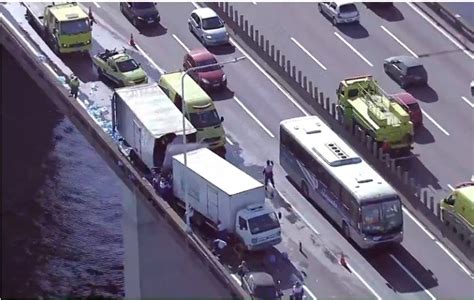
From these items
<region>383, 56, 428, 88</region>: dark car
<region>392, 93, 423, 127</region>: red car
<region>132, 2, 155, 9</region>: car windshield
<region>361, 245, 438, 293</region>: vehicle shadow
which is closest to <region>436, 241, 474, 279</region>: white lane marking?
<region>361, 245, 438, 293</region>: vehicle shadow

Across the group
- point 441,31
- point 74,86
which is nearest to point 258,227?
point 74,86

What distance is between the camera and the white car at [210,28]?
9225cm

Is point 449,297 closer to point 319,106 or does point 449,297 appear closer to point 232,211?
point 232,211

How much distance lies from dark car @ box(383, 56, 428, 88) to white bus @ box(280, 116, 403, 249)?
10.5 meters

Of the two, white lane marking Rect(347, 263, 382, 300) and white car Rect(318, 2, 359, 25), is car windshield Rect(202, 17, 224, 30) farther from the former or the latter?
white lane marking Rect(347, 263, 382, 300)

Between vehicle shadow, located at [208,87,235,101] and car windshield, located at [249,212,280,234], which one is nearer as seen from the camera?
car windshield, located at [249,212,280,234]

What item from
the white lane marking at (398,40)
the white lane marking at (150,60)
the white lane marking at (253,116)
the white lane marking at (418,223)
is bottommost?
the white lane marking at (150,60)

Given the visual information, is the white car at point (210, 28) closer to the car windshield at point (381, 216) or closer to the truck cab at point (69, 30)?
the truck cab at point (69, 30)

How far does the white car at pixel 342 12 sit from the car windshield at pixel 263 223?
25.7 metres

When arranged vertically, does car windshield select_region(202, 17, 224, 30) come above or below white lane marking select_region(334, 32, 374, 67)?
above

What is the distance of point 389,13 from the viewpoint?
97062mm

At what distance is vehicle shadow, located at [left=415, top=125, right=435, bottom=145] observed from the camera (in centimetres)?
8312

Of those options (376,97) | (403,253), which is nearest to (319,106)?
(376,97)

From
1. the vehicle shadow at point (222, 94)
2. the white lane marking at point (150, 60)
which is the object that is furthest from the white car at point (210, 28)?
the vehicle shadow at point (222, 94)
